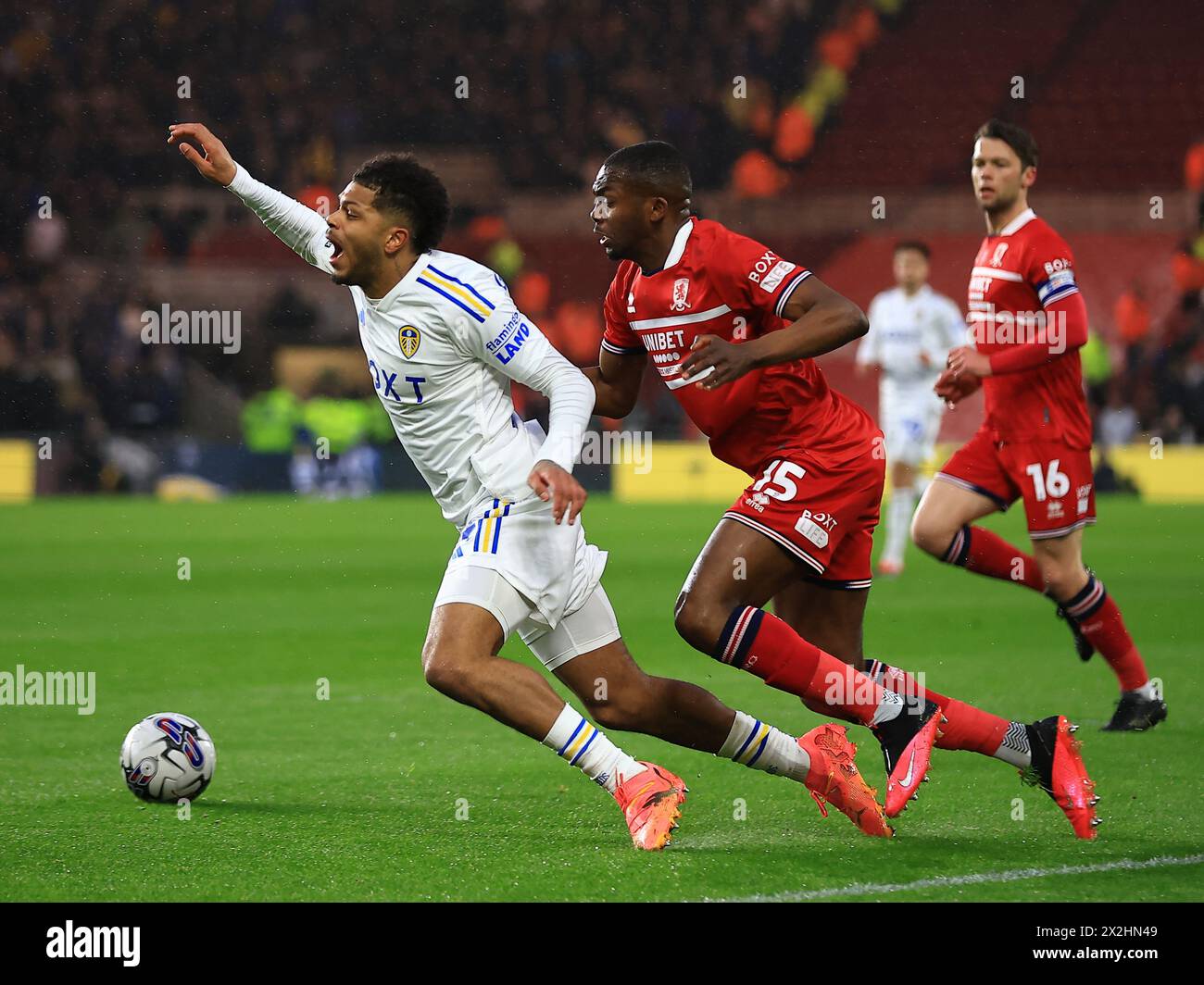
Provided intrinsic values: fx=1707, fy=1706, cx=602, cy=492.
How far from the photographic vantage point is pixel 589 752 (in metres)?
4.46

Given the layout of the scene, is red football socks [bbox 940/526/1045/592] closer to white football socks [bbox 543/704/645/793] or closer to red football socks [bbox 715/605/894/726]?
red football socks [bbox 715/605/894/726]

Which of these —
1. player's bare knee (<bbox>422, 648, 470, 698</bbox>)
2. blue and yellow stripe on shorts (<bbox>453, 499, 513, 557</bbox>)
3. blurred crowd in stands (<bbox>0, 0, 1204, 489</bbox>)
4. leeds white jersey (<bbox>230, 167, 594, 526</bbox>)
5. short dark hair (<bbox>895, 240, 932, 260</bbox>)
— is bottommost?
player's bare knee (<bbox>422, 648, 470, 698</bbox>)

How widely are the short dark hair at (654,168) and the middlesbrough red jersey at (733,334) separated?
138 mm

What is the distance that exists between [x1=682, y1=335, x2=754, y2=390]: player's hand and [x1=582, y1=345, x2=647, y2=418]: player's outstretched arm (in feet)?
2.57

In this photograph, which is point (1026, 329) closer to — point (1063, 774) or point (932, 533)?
point (932, 533)

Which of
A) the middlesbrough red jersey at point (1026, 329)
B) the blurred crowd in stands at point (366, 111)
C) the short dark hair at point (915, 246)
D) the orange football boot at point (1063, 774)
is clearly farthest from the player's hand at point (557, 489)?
the blurred crowd in stands at point (366, 111)

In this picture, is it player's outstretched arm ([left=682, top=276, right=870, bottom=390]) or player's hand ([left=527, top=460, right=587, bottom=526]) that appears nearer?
player's hand ([left=527, top=460, right=587, bottom=526])

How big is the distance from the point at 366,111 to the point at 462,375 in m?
21.3

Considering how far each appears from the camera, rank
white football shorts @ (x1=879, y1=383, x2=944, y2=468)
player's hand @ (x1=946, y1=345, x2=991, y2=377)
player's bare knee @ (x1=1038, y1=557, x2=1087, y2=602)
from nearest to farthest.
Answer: player's hand @ (x1=946, y1=345, x2=991, y2=377), player's bare knee @ (x1=1038, y1=557, x2=1087, y2=602), white football shorts @ (x1=879, y1=383, x2=944, y2=468)

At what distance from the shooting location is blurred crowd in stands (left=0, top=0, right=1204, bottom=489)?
74.1ft

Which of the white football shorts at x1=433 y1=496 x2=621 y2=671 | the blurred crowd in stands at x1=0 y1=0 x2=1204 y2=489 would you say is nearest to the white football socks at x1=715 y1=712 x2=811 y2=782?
the white football shorts at x1=433 y1=496 x2=621 y2=671

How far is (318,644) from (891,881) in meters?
5.24

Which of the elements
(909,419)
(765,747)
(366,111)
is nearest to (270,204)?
(765,747)
